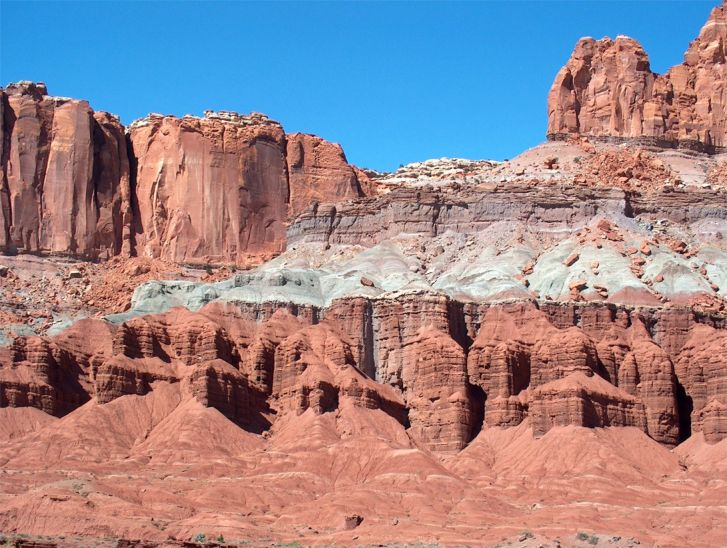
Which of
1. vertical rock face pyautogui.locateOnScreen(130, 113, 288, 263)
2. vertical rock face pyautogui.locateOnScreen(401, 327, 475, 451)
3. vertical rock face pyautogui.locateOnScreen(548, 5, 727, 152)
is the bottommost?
vertical rock face pyautogui.locateOnScreen(401, 327, 475, 451)

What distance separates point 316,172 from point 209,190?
34.8 ft

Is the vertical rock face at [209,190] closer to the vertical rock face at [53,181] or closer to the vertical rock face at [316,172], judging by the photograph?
the vertical rock face at [316,172]

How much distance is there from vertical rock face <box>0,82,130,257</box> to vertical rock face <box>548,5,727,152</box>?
38.5 m

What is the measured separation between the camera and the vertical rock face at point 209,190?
5635 inches

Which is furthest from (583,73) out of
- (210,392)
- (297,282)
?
(210,392)

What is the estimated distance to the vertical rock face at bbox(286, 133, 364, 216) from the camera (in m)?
148

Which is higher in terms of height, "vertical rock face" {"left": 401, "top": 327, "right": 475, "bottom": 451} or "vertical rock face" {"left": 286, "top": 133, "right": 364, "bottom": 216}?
"vertical rock face" {"left": 286, "top": 133, "right": 364, "bottom": 216}

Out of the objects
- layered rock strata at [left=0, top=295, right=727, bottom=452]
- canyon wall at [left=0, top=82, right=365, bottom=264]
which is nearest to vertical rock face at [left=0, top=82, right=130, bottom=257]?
canyon wall at [left=0, top=82, right=365, bottom=264]

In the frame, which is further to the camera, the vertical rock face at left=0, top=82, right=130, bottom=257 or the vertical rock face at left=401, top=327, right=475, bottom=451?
the vertical rock face at left=0, top=82, right=130, bottom=257

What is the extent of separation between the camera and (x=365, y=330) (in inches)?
4560

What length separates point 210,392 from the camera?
355ft

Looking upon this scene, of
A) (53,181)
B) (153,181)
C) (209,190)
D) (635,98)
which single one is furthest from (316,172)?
(635,98)

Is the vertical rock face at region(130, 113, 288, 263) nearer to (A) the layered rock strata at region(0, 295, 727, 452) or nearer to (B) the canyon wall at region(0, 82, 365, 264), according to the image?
(B) the canyon wall at region(0, 82, 365, 264)

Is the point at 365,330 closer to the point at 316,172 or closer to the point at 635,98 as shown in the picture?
the point at 316,172
